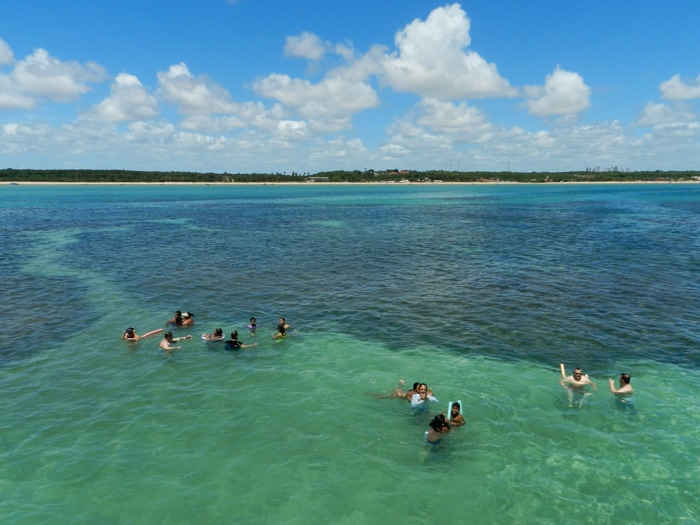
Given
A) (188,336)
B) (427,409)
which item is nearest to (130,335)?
(188,336)

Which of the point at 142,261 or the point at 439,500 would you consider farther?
the point at 142,261

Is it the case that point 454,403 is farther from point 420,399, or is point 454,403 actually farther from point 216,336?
point 216,336

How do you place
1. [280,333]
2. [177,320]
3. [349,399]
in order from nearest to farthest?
1. [349,399]
2. [280,333]
3. [177,320]

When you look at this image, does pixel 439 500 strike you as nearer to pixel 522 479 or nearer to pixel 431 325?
pixel 522 479

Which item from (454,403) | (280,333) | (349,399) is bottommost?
(349,399)

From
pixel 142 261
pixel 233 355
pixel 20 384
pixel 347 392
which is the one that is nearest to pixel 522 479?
pixel 347 392

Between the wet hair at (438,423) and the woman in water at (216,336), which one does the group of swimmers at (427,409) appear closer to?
the wet hair at (438,423)
